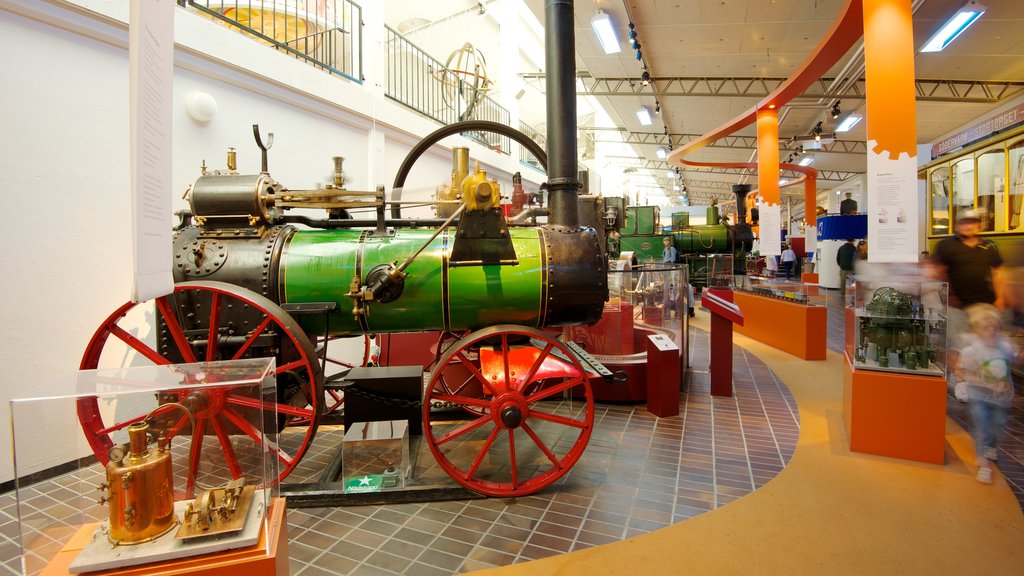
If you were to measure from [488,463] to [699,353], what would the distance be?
4.69 meters

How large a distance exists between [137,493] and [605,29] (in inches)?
351

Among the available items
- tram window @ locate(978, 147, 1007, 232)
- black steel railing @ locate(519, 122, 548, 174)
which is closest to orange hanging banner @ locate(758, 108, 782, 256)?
tram window @ locate(978, 147, 1007, 232)

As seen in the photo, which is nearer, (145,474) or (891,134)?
(145,474)

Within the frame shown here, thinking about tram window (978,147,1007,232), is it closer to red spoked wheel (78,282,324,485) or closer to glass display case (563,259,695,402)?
glass display case (563,259,695,402)

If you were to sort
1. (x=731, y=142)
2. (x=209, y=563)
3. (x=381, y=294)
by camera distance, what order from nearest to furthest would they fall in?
(x=209, y=563) → (x=381, y=294) → (x=731, y=142)

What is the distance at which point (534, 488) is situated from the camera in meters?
3.18

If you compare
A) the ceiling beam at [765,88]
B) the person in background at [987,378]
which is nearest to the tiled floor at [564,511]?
the person in background at [987,378]

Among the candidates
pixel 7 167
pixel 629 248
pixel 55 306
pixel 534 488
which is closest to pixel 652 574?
pixel 534 488

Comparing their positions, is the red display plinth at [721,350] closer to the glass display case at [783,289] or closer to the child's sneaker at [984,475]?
the child's sneaker at [984,475]

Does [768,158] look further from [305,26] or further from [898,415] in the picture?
[305,26]

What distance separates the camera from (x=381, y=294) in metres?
3.15

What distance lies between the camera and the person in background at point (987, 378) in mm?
3279

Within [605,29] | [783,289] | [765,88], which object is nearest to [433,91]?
[605,29]

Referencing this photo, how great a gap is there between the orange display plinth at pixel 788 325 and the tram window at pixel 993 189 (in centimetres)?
197
